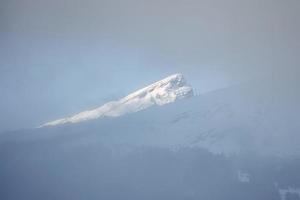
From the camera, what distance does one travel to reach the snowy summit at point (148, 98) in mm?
123375

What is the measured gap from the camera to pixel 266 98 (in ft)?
369

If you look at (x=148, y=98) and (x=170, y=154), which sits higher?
(x=148, y=98)

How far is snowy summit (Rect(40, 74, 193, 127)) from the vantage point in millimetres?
123375

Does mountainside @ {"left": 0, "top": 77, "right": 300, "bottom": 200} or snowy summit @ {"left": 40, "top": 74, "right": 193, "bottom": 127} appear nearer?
mountainside @ {"left": 0, "top": 77, "right": 300, "bottom": 200}

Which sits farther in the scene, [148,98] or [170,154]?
[148,98]

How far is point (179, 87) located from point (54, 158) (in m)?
60.0

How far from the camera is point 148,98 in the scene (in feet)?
422

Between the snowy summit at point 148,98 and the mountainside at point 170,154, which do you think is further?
the snowy summit at point 148,98

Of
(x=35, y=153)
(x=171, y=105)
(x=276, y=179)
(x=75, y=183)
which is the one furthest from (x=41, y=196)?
(x=171, y=105)

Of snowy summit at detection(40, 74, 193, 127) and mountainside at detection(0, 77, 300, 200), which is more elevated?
snowy summit at detection(40, 74, 193, 127)

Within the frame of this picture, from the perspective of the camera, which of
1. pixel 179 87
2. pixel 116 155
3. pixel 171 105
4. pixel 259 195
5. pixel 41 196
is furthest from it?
pixel 179 87

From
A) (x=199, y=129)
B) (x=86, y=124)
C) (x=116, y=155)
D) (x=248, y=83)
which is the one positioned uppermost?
(x=248, y=83)

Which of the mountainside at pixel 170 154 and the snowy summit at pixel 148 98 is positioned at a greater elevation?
the snowy summit at pixel 148 98

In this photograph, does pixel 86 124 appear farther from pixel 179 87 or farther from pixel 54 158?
pixel 179 87
